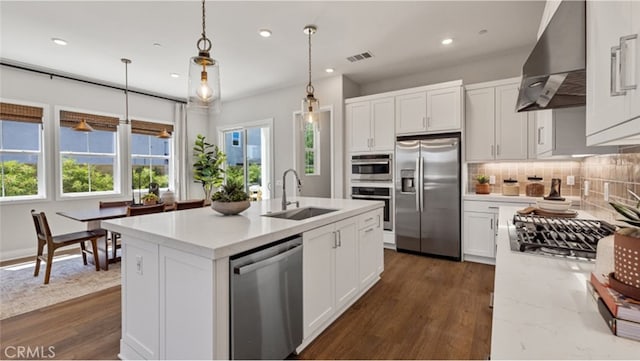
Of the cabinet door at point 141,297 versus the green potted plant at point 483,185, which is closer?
the cabinet door at point 141,297

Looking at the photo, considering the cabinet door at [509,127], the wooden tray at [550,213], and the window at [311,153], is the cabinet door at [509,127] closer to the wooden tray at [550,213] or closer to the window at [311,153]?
the wooden tray at [550,213]

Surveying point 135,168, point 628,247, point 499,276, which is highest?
point 135,168

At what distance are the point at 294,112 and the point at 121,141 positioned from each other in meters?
3.41

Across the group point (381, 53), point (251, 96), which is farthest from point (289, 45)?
point (251, 96)

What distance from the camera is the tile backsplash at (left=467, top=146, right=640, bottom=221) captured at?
1.61 m

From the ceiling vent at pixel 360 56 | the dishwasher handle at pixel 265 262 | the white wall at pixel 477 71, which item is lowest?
the dishwasher handle at pixel 265 262

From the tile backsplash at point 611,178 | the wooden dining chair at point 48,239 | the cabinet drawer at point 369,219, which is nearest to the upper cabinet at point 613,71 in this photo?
the tile backsplash at point 611,178

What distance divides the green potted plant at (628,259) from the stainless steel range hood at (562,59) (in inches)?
26.5

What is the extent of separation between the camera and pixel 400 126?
445 cm

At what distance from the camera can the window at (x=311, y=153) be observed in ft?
18.1

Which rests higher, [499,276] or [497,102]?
[497,102]

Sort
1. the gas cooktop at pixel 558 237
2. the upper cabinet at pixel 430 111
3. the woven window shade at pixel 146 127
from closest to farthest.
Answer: the gas cooktop at pixel 558 237 < the upper cabinet at pixel 430 111 < the woven window shade at pixel 146 127

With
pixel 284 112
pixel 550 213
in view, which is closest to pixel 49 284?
pixel 284 112

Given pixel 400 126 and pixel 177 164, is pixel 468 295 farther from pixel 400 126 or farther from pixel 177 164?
pixel 177 164
